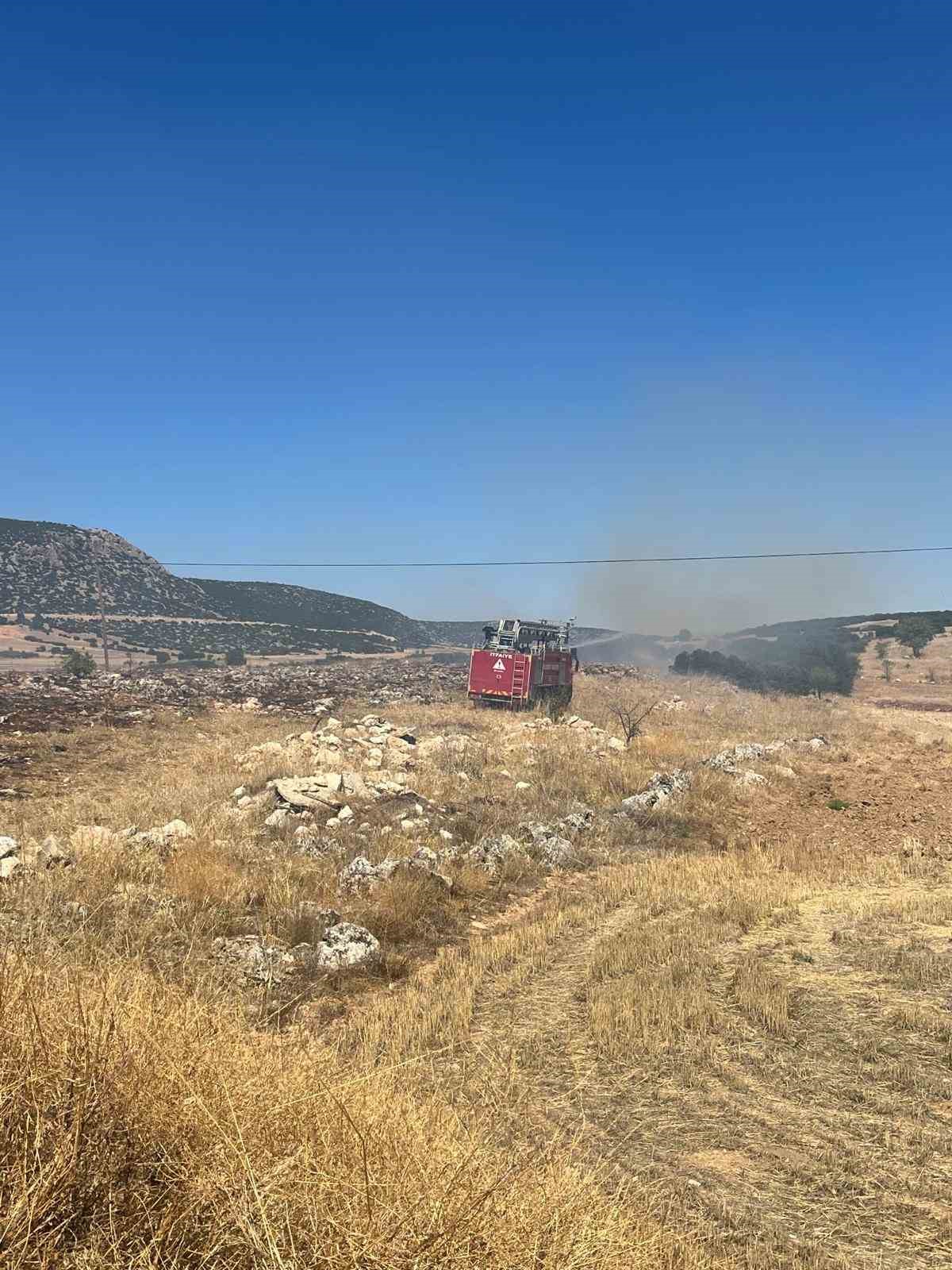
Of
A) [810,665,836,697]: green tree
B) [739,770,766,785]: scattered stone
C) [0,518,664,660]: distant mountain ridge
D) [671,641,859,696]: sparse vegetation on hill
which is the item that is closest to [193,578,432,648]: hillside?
[0,518,664,660]: distant mountain ridge

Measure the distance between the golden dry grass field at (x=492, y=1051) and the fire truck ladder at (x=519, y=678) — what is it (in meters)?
13.0

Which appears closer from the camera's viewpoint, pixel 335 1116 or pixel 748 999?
pixel 335 1116

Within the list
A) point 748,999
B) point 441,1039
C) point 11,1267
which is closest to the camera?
point 11,1267

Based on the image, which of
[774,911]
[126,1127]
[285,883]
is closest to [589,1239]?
[126,1127]

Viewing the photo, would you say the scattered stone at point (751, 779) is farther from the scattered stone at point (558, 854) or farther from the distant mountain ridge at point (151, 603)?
the distant mountain ridge at point (151, 603)

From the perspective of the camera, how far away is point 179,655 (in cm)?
5947

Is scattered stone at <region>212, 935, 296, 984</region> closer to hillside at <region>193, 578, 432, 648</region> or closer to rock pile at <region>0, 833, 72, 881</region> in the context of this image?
rock pile at <region>0, 833, 72, 881</region>

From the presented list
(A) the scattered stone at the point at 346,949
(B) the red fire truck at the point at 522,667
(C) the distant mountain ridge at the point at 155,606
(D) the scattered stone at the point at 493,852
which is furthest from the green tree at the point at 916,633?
(A) the scattered stone at the point at 346,949

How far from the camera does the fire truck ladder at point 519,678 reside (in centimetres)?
2831

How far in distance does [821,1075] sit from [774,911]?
13.1 ft

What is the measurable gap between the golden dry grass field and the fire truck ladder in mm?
12996

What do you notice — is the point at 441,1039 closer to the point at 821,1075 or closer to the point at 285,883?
the point at 821,1075

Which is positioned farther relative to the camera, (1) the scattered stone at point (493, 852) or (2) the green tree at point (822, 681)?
(2) the green tree at point (822, 681)

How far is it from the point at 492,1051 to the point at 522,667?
2273 cm
